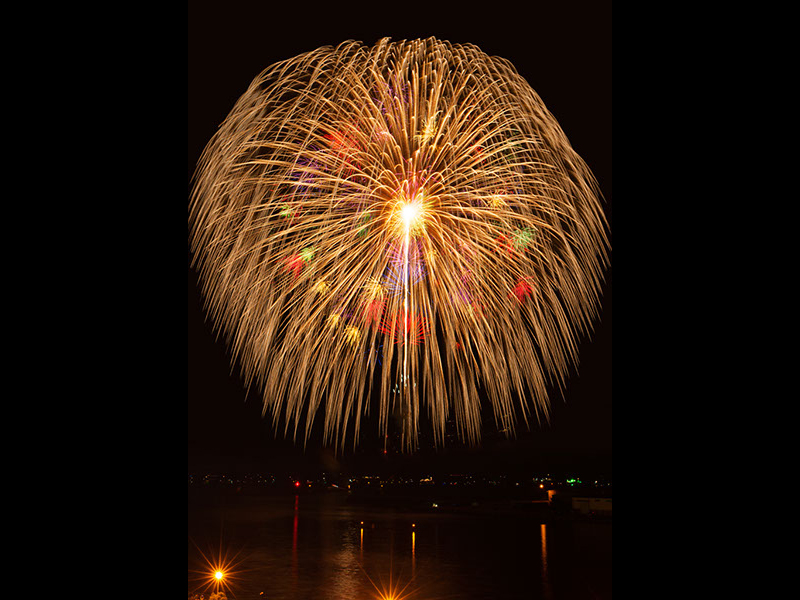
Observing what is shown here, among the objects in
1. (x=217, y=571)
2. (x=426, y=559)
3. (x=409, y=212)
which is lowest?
(x=426, y=559)

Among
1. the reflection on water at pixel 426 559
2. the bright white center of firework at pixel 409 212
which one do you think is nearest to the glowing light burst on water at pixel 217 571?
the reflection on water at pixel 426 559

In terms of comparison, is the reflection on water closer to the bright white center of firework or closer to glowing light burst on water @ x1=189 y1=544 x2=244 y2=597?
glowing light burst on water @ x1=189 y1=544 x2=244 y2=597

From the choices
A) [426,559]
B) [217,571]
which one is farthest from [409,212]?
[426,559]

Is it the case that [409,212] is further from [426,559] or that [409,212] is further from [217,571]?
[426,559]

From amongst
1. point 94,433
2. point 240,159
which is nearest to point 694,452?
point 94,433

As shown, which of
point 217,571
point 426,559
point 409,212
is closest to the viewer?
point 409,212

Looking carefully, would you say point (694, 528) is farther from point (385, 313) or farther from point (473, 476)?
point (473, 476)

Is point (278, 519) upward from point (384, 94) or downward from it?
downward

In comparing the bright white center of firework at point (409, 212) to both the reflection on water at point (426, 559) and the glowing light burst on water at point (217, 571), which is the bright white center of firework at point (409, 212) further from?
the glowing light burst on water at point (217, 571)
